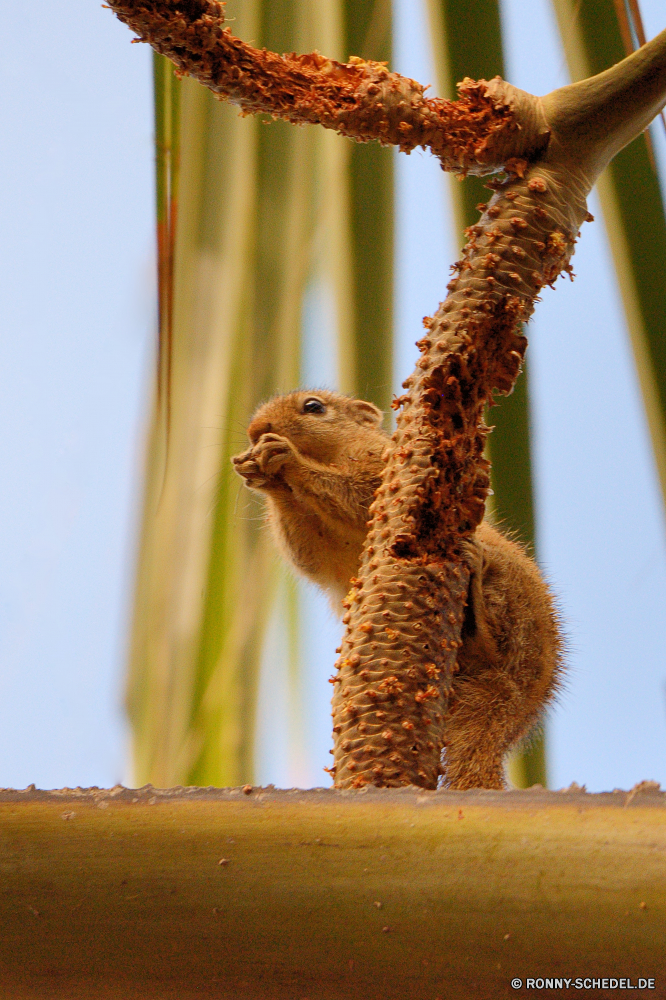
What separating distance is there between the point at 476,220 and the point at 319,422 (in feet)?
1.15

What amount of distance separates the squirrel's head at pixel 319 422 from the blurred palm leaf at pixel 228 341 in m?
0.08

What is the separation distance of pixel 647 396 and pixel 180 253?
54 centimetres

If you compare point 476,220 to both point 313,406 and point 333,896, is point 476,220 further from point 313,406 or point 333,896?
point 333,896

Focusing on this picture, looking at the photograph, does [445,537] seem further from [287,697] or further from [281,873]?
[287,697]

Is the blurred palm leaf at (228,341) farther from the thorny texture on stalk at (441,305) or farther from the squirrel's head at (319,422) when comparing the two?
the thorny texture on stalk at (441,305)

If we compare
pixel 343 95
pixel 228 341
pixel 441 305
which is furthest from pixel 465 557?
pixel 228 341

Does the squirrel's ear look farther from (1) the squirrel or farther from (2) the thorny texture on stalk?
(2) the thorny texture on stalk

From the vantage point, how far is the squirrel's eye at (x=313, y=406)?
926mm

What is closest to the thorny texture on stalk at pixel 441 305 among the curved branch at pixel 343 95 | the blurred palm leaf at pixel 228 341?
the curved branch at pixel 343 95

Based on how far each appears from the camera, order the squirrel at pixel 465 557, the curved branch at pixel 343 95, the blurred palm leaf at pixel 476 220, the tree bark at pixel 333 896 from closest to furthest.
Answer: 1. the tree bark at pixel 333 896
2. the curved branch at pixel 343 95
3. the squirrel at pixel 465 557
4. the blurred palm leaf at pixel 476 220

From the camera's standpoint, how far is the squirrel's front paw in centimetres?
77

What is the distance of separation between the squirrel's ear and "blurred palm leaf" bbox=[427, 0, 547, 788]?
13cm

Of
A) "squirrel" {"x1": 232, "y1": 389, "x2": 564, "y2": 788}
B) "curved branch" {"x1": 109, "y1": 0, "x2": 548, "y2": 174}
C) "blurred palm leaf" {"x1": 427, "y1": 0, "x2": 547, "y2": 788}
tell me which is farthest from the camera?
"blurred palm leaf" {"x1": 427, "y1": 0, "x2": 547, "y2": 788}

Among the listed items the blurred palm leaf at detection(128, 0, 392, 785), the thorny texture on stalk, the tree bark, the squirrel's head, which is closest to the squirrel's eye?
the squirrel's head
